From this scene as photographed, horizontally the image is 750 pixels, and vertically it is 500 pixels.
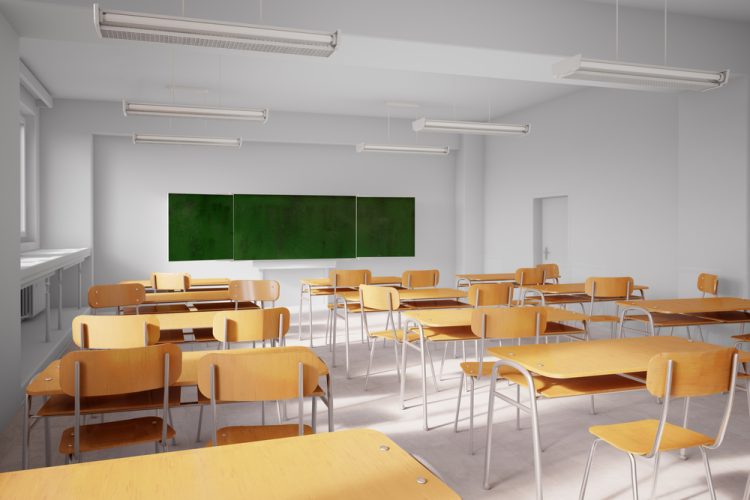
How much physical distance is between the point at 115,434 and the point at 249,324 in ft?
3.36

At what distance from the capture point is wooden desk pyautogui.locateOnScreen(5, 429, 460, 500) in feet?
3.90

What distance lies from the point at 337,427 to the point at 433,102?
20.9ft

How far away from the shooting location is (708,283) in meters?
5.86

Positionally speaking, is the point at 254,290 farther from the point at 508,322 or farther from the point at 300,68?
the point at 300,68

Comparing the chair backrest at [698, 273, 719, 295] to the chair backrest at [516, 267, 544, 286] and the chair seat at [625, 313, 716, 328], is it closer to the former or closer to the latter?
the chair seat at [625, 313, 716, 328]

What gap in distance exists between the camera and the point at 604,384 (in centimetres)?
288

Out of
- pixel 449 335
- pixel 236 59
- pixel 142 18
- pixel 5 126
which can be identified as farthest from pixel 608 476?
pixel 236 59

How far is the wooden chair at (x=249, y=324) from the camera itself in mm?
3381

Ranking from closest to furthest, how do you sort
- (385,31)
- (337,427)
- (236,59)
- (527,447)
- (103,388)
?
(103,388) → (527,447) → (337,427) → (385,31) → (236,59)

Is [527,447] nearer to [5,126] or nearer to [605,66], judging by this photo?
[605,66]

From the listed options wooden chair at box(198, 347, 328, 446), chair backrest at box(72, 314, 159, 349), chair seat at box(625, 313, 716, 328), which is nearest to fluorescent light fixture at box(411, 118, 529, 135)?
chair seat at box(625, 313, 716, 328)

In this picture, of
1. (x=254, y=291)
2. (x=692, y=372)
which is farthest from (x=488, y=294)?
(x=692, y=372)

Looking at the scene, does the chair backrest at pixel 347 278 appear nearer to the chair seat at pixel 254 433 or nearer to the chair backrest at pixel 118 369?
the chair seat at pixel 254 433

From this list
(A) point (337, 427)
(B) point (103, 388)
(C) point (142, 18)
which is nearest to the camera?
(B) point (103, 388)
